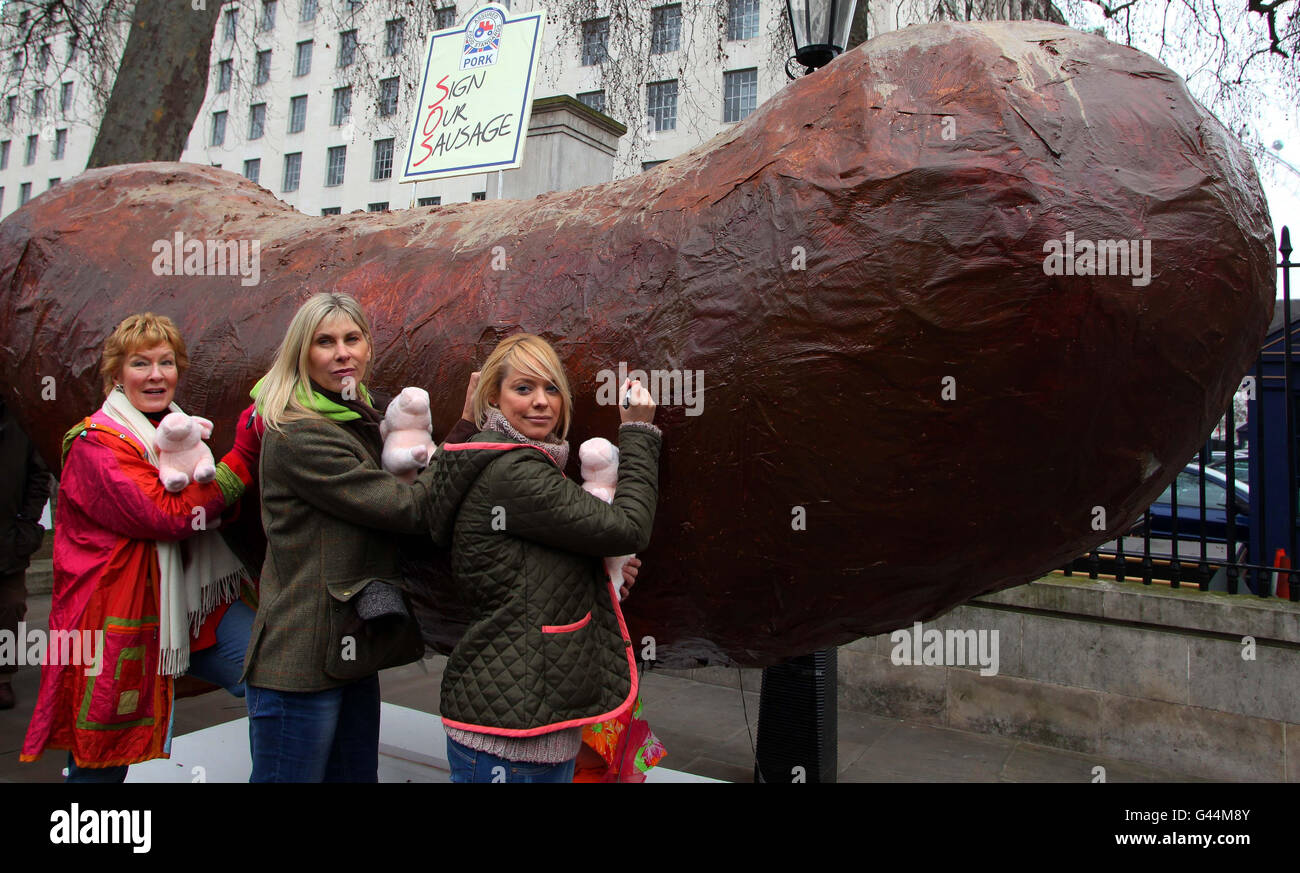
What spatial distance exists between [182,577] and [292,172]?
33.0m

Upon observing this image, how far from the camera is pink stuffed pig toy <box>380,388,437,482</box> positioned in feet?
7.27

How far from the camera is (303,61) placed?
3131 centimetres

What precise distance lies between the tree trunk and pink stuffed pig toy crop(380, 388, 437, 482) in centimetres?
599

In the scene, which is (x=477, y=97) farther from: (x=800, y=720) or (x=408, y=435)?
(x=800, y=720)

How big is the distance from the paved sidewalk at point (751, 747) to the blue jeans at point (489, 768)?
2367 mm

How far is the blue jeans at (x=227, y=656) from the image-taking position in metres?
2.61

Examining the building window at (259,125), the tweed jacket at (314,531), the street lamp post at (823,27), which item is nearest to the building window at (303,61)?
the building window at (259,125)

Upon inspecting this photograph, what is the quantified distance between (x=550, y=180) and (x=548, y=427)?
4626 millimetres

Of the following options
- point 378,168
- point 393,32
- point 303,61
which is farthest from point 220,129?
point 393,32

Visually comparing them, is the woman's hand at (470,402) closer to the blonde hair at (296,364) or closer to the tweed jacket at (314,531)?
the tweed jacket at (314,531)

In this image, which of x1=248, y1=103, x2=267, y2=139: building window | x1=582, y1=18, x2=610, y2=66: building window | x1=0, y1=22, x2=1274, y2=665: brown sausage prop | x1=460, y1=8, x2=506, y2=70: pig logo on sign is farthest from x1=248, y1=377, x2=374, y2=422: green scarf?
x1=248, y1=103, x2=267, y2=139: building window

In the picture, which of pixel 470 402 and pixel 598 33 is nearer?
pixel 470 402

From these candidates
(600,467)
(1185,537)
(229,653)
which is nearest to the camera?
(600,467)

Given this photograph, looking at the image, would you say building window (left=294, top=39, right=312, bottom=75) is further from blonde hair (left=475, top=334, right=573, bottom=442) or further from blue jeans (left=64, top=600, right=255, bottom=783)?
blonde hair (left=475, top=334, right=573, bottom=442)
